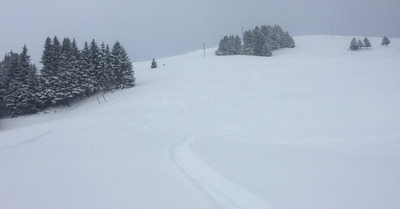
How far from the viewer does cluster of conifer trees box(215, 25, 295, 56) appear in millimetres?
79875

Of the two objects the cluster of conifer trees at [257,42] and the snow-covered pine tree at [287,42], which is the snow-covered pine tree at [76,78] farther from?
the snow-covered pine tree at [287,42]

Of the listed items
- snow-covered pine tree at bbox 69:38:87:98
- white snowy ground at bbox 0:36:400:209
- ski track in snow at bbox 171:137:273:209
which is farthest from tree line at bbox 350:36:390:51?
ski track in snow at bbox 171:137:273:209

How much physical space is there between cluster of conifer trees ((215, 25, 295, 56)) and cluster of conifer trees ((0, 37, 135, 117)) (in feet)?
147

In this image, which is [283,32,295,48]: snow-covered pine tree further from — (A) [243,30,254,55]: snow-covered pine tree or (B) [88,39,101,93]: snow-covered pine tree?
(B) [88,39,101,93]: snow-covered pine tree

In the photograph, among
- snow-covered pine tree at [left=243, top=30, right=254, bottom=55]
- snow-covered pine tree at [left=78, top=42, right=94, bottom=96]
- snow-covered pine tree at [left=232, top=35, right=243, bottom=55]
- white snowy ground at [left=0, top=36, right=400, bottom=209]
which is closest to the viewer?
white snowy ground at [left=0, top=36, right=400, bottom=209]

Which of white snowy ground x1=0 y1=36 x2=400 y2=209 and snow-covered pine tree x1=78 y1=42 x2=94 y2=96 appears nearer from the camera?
white snowy ground x1=0 y1=36 x2=400 y2=209

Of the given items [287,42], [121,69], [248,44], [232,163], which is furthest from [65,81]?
[287,42]

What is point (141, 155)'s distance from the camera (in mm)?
9039

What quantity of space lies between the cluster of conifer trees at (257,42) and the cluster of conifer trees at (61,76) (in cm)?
4489

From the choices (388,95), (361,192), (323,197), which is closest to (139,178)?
(323,197)

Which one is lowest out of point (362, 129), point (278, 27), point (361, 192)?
point (362, 129)

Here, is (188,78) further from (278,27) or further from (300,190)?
(278,27)

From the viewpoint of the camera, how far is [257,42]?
7981cm

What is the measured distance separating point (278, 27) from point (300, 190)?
10884cm
